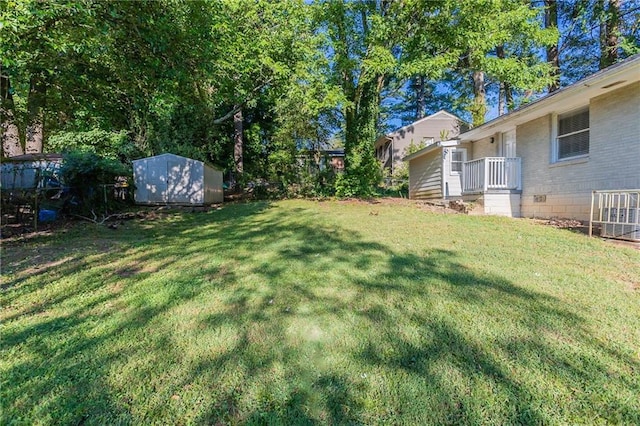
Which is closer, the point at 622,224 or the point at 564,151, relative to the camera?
the point at 622,224

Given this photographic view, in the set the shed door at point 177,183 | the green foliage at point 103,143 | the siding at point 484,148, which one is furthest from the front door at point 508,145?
the green foliage at point 103,143

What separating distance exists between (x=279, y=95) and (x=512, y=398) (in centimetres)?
1452

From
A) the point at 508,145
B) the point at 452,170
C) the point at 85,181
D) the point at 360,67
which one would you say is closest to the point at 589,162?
the point at 508,145

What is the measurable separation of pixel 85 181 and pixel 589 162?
12.3 m

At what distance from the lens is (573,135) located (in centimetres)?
837

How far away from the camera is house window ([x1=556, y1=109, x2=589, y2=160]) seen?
316 inches

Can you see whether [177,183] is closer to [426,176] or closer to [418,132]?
[426,176]

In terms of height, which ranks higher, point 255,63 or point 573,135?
point 255,63

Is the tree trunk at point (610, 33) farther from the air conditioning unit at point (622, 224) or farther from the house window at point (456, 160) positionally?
the air conditioning unit at point (622, 224)

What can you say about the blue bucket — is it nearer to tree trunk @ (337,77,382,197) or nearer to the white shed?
the white shed

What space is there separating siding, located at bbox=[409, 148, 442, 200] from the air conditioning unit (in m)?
7.74

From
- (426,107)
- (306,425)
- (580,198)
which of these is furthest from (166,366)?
(426,107)

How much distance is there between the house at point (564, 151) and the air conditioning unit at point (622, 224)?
0.06m

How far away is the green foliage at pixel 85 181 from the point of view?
26.6 feet
